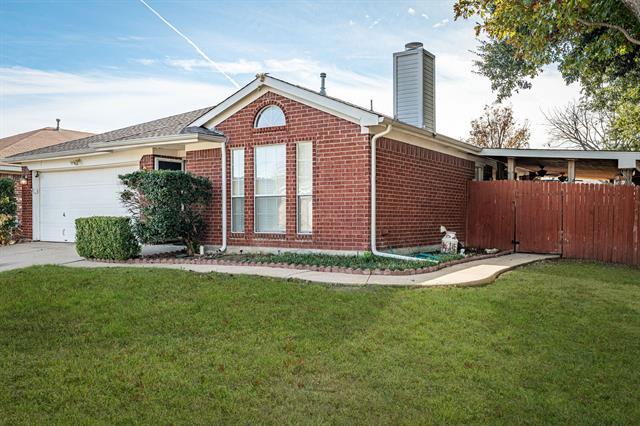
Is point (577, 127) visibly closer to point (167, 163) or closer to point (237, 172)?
point (237, 172)

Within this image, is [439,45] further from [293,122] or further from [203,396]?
[203,396]

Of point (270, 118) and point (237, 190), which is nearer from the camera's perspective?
point (270, 118)

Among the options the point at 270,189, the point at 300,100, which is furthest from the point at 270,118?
the point at 270,189

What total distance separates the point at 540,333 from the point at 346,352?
2.30 meters

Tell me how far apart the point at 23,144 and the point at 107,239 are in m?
16.6

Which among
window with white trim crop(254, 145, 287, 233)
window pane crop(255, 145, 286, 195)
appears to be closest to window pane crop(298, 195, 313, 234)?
window with white trim crop(254, 145, 287, 233)

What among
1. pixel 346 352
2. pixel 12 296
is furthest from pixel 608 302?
pixel 12 296

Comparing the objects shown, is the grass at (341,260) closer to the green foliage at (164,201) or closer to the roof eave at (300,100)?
the green foliage at (164,201)

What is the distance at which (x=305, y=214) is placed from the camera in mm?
11641

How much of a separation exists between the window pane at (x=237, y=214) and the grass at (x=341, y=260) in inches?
50.9

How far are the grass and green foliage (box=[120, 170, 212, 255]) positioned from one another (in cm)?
164

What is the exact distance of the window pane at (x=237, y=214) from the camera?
41.4ft

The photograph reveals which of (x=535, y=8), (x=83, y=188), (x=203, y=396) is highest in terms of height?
(x=535, y=8)

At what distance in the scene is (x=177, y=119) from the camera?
16.3 meters
